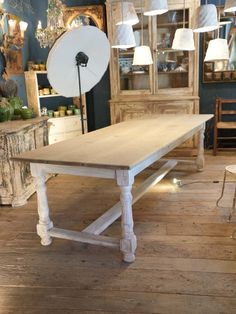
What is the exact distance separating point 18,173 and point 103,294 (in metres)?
1.66

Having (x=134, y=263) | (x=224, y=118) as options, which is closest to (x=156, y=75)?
(x=224, y=118)

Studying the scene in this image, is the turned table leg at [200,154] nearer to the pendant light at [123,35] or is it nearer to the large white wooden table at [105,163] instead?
the large white wooden table at [105,163]

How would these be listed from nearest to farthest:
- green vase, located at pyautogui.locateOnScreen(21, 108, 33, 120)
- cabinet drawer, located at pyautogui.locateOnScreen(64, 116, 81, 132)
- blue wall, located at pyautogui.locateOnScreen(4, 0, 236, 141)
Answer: green vase, located at pyautogui.locateOnScreen(21, 108, 33, 120), blue wall, located at pyautogui.locateOnScreen(4, 0, 236, 141), cabinet drawer, located at pyautogui.locateOnScreen(64, 116, 81, 132)

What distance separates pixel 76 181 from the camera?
Answer: 369 centimetres

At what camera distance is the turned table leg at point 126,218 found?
5.95 feet

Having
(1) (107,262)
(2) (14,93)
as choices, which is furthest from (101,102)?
(1) (107,262)

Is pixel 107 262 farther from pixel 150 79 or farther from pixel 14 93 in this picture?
pixel 150 79

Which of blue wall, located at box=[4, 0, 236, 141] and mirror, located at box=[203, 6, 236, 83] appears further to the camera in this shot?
blue wall, located at box=[4, 0, 236, 141]

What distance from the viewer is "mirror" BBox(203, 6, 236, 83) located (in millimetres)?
4316

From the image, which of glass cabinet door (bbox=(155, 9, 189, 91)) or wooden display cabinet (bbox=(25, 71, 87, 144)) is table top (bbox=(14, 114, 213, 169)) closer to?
glass cabinet door (bbox=(155, 9, 189, 91))

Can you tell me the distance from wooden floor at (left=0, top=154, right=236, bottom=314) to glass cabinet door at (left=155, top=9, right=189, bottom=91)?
195 centimetres

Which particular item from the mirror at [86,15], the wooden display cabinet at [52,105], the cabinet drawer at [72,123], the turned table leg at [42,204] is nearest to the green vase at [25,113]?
the wooden display cabinet at [52,105]

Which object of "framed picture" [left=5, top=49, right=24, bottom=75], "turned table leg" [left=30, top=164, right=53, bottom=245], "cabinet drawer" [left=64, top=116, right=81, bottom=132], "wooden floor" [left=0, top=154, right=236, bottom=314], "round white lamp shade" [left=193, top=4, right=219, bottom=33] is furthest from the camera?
"cabinet drawer" [left=64, top=116, right=81, bottom=132]

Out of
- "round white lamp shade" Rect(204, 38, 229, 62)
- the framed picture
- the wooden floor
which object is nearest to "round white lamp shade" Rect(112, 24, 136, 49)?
"round white lamp shade" Rect(204, 38, 229, 62)
